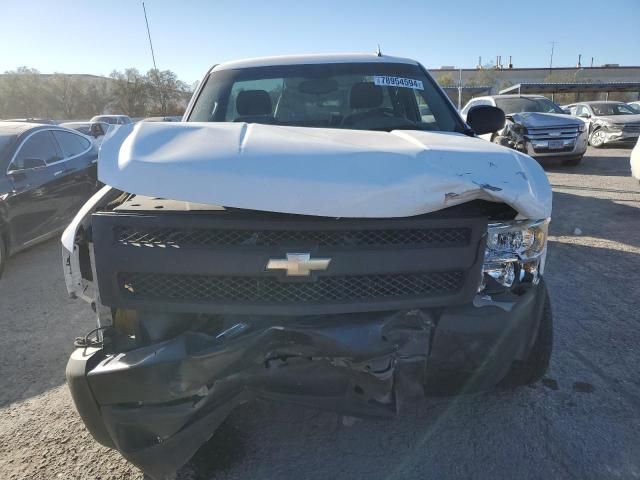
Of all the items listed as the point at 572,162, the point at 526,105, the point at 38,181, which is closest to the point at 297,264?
the point at 38,181

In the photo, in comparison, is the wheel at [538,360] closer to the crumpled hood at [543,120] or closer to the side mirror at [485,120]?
the side mirror at [485,120]

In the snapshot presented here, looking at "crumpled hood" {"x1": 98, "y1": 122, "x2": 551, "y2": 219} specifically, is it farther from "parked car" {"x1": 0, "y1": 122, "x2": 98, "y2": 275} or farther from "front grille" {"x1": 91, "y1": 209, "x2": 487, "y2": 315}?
"parked car" {"x1": 0, "y1": 122, "x2": 98, "y2": 275}

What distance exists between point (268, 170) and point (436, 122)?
189cm

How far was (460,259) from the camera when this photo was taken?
6.63 feet

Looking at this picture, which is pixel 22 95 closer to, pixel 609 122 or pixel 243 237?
pixel 609 122

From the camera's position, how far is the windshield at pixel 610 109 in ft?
54.0

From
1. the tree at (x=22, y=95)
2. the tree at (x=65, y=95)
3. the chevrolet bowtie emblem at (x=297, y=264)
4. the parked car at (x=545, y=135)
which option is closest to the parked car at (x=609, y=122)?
the parked car at (x=545, y=135)

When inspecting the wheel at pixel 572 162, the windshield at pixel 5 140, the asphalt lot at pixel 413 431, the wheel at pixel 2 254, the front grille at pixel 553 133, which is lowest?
the wheel at pixel 572 162

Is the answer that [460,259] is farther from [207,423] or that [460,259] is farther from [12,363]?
[12,363]

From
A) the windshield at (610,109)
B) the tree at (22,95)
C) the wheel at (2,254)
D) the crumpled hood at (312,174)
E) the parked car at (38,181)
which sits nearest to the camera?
the crumpled hood at (312,174)

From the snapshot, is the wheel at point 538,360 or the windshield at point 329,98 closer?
the wheel at point 538,360

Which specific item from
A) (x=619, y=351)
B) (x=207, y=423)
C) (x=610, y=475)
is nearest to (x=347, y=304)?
(x=207, y=423)

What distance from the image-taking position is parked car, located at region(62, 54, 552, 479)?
A: 1859mm

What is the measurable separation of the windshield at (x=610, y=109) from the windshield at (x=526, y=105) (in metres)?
5.23
